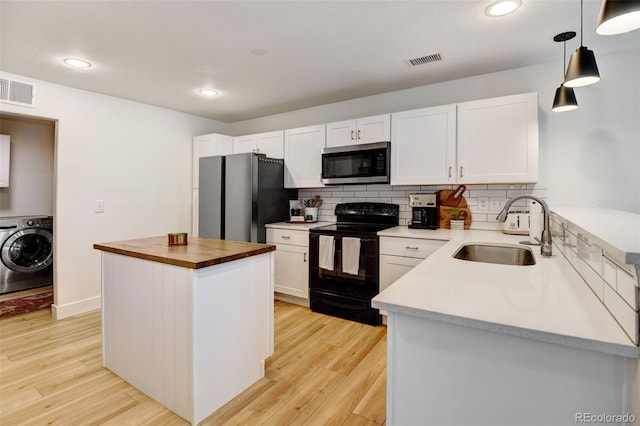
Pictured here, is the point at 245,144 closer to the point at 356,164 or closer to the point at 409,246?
the point at 356,164

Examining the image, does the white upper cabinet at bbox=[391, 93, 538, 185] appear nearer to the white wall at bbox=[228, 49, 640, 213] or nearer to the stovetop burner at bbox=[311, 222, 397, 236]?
the white wall at bbox=[228, 49, 640, 213]

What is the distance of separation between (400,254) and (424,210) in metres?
0.58

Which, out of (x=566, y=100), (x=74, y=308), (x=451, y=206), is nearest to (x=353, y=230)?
(x=451, y=206)

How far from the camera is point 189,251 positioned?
1845 mm

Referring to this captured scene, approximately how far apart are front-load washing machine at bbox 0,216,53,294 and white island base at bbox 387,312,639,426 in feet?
15.5

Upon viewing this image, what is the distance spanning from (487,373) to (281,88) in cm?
314

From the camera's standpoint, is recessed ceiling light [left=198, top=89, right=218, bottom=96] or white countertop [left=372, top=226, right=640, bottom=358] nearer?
white countertop [left=372, top=226, right=640, bottom=358]

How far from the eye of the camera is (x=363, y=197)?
143 inches

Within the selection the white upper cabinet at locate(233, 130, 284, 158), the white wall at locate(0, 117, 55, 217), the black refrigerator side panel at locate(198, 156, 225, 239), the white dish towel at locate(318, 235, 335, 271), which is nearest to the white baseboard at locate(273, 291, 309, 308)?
the white dish towel at locate(318, 235, 335, 271)

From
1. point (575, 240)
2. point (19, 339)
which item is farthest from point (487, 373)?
point (19, 339)

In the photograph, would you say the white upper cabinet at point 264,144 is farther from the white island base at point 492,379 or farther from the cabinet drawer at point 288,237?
the white island base at point 492,379

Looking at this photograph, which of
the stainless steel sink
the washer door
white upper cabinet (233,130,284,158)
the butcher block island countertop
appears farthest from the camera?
white upper cabinet (233,130,284,158)

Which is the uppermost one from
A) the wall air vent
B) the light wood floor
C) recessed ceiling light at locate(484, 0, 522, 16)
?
recessed ceiling light at locate(484, 0, 522, 16)

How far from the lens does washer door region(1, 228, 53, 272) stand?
3.71m
